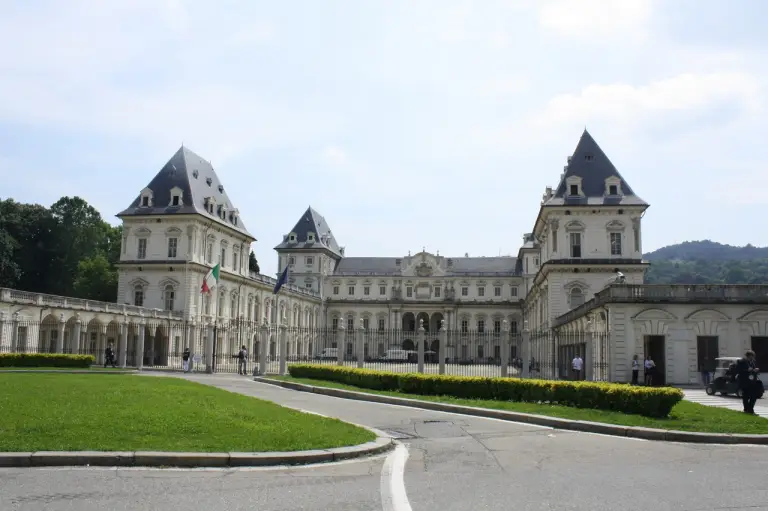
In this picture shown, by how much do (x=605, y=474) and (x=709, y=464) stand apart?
2260 millimetres

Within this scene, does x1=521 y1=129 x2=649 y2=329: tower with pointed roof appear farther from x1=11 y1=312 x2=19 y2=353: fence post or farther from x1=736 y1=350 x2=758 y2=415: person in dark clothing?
x1=11 y1=312 x2=19 y2=353: fence post

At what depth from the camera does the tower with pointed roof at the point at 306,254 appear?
96.3 m

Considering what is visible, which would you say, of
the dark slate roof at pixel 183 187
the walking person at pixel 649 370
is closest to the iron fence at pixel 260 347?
the walking person at pixel 649 370

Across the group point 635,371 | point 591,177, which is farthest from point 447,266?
point 635,371

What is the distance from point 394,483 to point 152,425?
5.03 meters

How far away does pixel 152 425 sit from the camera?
11.8m

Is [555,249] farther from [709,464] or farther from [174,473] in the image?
[174,473]

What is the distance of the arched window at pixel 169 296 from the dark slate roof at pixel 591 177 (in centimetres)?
3048

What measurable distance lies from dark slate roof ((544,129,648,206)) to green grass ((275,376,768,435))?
110 ft

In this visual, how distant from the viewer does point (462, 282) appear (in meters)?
97.8

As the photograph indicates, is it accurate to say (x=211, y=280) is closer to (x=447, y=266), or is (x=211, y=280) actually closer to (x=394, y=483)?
(x=394, y=483)

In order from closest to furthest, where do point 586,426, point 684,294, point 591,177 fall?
1. point 586,426
2. point 684,294
3. point 591,177

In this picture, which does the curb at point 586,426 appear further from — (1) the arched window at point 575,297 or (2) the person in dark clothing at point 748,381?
(1) the arched window at point 575,297

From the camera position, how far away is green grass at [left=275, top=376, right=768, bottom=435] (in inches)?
573
